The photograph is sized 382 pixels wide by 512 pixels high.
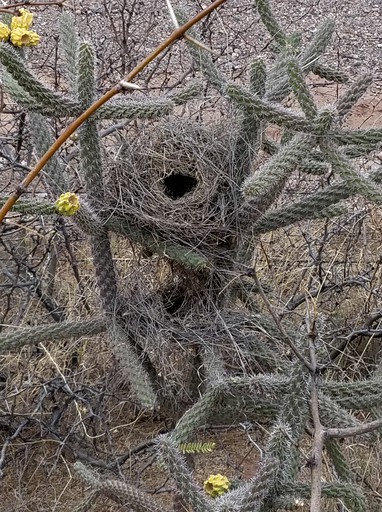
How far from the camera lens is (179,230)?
7.39ft

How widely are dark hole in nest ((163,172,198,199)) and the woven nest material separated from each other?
40 mm

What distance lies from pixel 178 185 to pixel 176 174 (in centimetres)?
8

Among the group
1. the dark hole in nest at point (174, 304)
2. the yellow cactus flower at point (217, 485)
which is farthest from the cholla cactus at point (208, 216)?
the yellow cactus flower at point (217, 485)

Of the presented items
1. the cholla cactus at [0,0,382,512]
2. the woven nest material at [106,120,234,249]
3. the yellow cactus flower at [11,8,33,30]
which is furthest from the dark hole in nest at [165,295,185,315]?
the yellow cactus flower at [11,8,33,30]

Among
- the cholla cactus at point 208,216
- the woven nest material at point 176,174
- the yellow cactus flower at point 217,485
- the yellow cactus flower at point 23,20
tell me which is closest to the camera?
the yellow cactus flower at point 217,485

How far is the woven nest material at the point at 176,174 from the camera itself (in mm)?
2260

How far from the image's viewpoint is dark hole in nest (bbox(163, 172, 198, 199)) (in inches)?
97.2

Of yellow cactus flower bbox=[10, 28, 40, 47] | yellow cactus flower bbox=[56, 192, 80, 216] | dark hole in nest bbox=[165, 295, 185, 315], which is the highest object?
yellow cactus flower bbox=[10, 28, 40, 47]

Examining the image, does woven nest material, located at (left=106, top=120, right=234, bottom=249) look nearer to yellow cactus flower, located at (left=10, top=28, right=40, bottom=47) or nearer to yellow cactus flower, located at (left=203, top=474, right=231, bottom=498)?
yellow cactus flower, located at (left=10, top=28, right=40, bottom=47)

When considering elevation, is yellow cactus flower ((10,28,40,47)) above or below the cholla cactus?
above

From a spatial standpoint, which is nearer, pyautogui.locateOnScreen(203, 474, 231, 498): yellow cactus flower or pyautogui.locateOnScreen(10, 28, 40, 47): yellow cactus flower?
pyautogui.locateOnScreen(203, 474, 231, 498): yellow cactus flower

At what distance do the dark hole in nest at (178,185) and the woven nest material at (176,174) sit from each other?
4cm

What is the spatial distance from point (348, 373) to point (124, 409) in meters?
1.17

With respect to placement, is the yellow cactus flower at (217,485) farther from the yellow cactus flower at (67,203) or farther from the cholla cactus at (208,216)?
the yellow cactus flower at (67,203)
